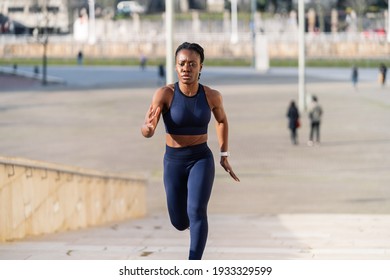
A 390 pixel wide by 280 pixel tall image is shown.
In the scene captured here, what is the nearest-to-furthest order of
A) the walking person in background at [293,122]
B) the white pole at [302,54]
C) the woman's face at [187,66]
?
the woman's face at [187,66]
the walking person in background at [293,122]
the white pole at [302,54]

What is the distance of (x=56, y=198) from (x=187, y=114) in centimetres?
700

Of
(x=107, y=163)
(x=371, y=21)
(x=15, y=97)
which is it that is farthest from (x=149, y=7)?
(x=107, y=163)

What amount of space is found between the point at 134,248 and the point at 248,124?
35.3 metres

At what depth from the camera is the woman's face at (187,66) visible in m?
7.64

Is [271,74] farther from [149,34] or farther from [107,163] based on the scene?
[107,163]

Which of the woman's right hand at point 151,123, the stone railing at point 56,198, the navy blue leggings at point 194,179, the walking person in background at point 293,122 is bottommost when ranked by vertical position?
the walking person in background at point 293,122

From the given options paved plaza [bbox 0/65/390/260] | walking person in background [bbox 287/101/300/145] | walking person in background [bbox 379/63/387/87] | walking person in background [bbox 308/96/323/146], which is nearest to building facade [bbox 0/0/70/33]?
paved plaza [bbox 0/65/390/260]

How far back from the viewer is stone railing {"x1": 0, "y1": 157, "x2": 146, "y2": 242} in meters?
11.8

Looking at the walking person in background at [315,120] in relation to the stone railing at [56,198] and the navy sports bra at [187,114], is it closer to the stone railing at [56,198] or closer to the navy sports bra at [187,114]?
the stone railing at [56,198]

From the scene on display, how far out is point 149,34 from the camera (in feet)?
419

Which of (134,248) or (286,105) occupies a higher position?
(134,248)

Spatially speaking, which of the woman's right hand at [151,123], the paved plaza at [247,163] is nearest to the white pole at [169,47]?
the paved plaza at [247,163]

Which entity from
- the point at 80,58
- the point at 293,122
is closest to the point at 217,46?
the point at 80,58

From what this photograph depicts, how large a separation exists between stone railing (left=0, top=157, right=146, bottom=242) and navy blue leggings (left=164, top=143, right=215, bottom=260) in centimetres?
375
